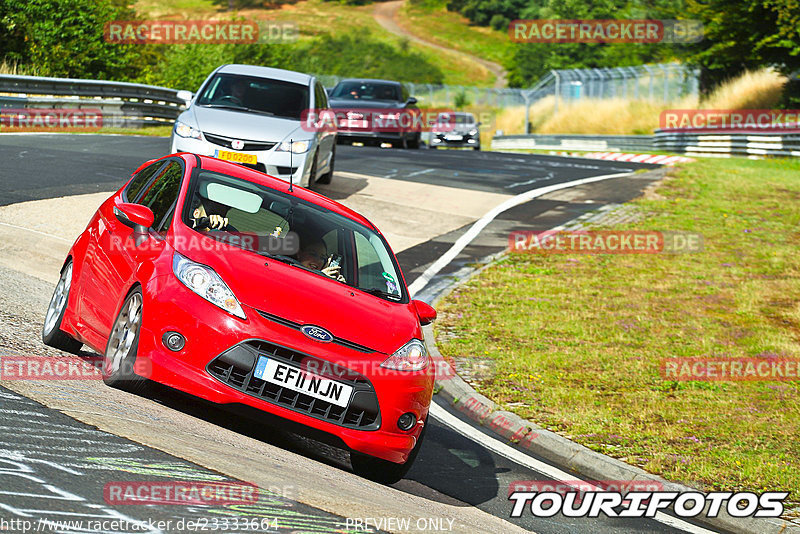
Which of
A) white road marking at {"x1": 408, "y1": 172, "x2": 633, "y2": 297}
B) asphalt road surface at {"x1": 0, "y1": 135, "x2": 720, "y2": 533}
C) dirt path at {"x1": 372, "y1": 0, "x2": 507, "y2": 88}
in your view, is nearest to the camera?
asphalt road surface at {"x1": 0, "y1": 135, "x2": 720, "y2": 533}

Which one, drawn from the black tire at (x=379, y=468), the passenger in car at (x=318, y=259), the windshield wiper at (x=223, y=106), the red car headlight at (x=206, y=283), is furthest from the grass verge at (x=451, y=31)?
the red car headlight at (x=206, y=283)

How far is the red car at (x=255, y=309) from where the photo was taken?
5.70m

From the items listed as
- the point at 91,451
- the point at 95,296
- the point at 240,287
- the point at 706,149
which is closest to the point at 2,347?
the point at 95,296

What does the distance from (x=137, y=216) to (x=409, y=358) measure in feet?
6.43

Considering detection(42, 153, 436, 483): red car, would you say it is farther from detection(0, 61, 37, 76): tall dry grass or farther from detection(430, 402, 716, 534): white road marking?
detection(0, 61, 37, 76): tall dry grass

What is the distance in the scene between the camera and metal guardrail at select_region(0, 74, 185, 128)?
84.5ft

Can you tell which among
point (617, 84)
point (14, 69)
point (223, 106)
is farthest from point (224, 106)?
point (617, 84)

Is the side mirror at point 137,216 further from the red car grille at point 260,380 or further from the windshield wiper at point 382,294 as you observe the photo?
the windshield wiper at point 382,294

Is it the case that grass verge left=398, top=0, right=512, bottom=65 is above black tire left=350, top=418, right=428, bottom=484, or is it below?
below

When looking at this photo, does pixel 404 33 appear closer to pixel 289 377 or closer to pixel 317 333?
pixel 317 333

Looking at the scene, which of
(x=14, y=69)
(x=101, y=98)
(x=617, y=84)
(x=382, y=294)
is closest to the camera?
(x=382, y=294)

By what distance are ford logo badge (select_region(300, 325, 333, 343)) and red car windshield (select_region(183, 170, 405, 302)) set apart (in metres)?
0.90

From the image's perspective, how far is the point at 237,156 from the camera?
14422mm

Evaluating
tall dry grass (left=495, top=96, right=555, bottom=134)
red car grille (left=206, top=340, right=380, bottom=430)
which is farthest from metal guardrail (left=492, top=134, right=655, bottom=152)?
red car grille (left=206, top=340, right=380, bottom=430)
